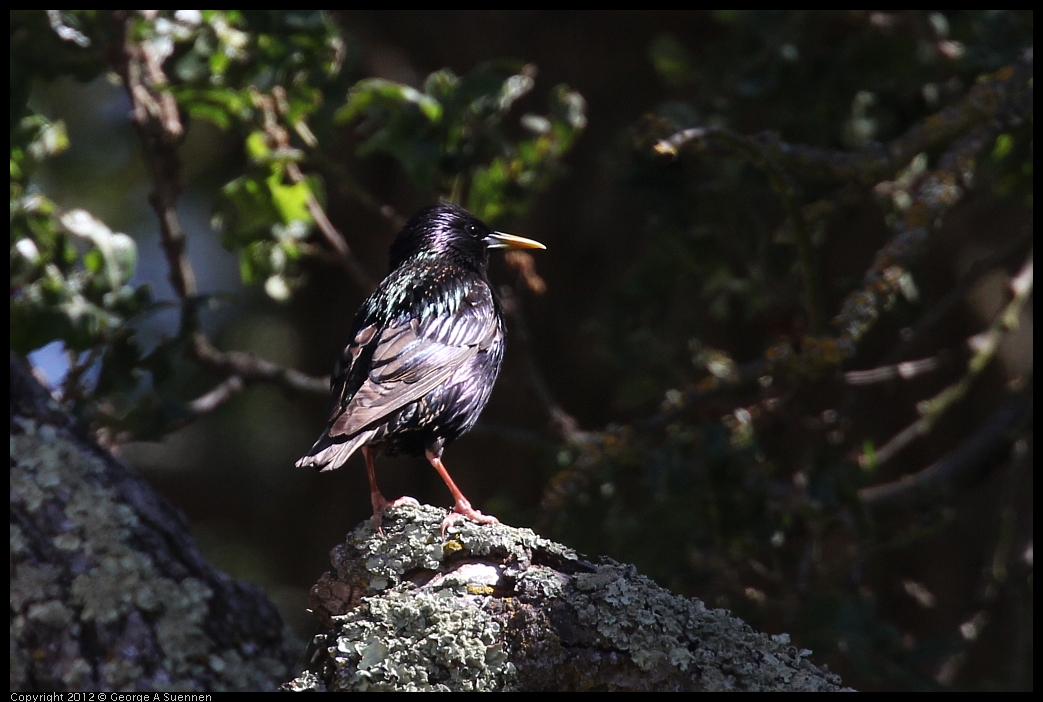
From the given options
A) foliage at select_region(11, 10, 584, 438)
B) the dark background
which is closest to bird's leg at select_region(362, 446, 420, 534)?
the dark background

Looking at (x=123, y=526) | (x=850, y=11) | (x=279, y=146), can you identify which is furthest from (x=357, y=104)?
(x=850, y=11)

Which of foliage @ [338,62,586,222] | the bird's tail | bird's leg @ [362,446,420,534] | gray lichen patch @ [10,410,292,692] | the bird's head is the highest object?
foliage @ [338,62,586,222]

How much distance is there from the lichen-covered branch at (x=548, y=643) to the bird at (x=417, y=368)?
602 mm

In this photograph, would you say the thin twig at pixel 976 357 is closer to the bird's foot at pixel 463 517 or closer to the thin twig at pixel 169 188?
the bird's foot at pixel 463 517

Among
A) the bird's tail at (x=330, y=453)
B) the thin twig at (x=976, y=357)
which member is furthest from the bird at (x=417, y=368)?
the thin twig at (x=976, y=357)

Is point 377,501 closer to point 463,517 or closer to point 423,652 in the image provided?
point 463,517

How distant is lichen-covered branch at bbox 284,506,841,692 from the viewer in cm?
239

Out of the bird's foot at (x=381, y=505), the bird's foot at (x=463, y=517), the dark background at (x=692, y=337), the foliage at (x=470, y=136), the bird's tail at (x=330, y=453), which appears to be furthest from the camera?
the foliage at (x=470, y=136)

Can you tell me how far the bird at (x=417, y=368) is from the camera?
3279 millimetres

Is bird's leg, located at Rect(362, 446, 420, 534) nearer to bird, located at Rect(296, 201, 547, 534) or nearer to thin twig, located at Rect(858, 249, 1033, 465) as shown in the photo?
bird, located at Rect(296, 201, 547, 534)

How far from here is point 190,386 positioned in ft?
15.6

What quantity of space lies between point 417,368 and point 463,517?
2.78 feet

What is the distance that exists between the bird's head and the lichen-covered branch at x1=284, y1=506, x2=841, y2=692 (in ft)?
6.74

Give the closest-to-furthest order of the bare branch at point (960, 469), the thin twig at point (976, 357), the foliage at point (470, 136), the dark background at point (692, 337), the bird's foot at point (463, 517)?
the bird's foot at point (463, 517), the dark background at point (692, 337), the foliage at point (470, 136), the bare branch at point (960, 469), the thin twig at point (976, 357)
